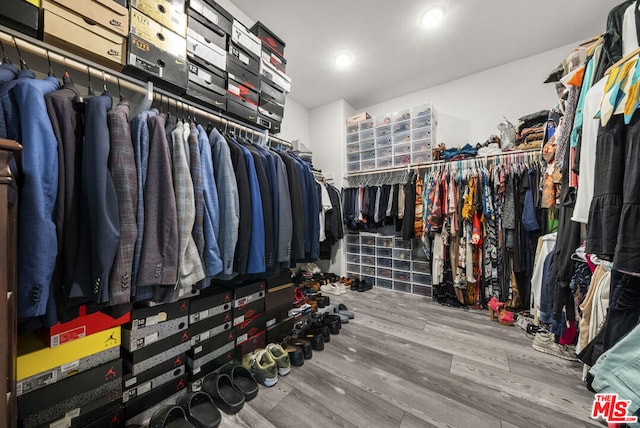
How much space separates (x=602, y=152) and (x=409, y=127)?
7.19 feet

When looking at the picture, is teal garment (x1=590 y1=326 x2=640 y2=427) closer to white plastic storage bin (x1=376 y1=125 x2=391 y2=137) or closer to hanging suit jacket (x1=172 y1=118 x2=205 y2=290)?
hanging suit jacket (x1=172 y1=118 x2=205 y2=290)

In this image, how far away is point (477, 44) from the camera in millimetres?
2182

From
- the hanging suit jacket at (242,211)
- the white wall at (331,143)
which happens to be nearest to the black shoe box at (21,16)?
the hanging suit jacket at (242,211)

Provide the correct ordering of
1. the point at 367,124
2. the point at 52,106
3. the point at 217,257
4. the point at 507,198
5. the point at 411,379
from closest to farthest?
the point at 52,106 < the point at 217,257 < the point at 411,379 < the point at 507,198 < the point at 367,124

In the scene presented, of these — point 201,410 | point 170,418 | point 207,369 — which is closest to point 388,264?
point 207,369

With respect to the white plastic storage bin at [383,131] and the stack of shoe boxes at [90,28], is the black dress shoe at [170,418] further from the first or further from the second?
the white plastic storage bin at [383,131]

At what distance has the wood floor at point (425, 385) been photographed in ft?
3.23

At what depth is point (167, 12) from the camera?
1.12m

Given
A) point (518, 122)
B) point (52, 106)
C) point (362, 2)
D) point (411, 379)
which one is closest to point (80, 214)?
point (52, 106)

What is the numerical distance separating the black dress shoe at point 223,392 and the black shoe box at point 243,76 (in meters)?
1.74

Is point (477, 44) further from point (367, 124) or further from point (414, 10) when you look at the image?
point (367, 124)

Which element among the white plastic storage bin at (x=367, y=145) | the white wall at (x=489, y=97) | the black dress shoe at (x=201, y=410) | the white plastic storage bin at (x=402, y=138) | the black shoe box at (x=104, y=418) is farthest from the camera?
the white plastic storage bin at (x=367, y=145)

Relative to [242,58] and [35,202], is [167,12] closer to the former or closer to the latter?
[242,58]

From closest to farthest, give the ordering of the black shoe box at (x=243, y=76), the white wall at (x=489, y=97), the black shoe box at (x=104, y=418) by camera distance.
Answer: the black shoe box at (x=104, y=418)
the black shoe box at (x=243, y=76)
the white wall at (x=489, y=97)
